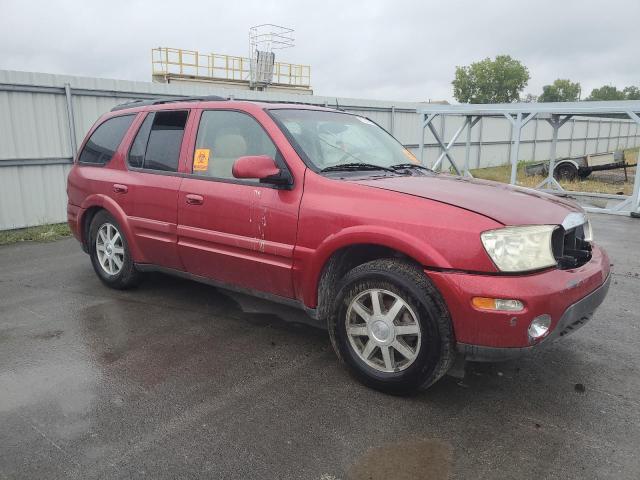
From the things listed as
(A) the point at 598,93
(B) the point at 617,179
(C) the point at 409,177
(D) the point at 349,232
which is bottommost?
(B) the point at 617,179

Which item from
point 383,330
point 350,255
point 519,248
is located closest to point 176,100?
point 350,255

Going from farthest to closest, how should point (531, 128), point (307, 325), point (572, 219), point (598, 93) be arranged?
point (598, 93) < point (531, 128) < point (307, 325) < point (572, 219)

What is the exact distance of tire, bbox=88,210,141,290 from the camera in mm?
4922

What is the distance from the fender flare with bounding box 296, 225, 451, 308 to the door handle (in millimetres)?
1038

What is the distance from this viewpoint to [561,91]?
104 meters

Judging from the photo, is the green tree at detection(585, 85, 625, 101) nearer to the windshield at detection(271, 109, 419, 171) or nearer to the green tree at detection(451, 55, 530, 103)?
the green tree at detection(451, 55, 530, 103)

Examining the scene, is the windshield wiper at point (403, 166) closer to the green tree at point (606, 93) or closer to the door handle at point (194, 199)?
the door handle at point (194, 199)

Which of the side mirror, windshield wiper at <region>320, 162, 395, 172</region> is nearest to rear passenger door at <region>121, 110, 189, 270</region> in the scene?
the side mirror

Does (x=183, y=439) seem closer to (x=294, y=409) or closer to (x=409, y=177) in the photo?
(x=294, y=409)

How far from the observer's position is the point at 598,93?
118m

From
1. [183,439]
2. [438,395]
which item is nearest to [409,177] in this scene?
Answer: [438,395]

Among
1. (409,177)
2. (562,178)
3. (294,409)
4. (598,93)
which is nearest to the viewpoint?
(294,409)

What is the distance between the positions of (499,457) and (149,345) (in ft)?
8.46

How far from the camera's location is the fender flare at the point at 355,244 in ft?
9.55
